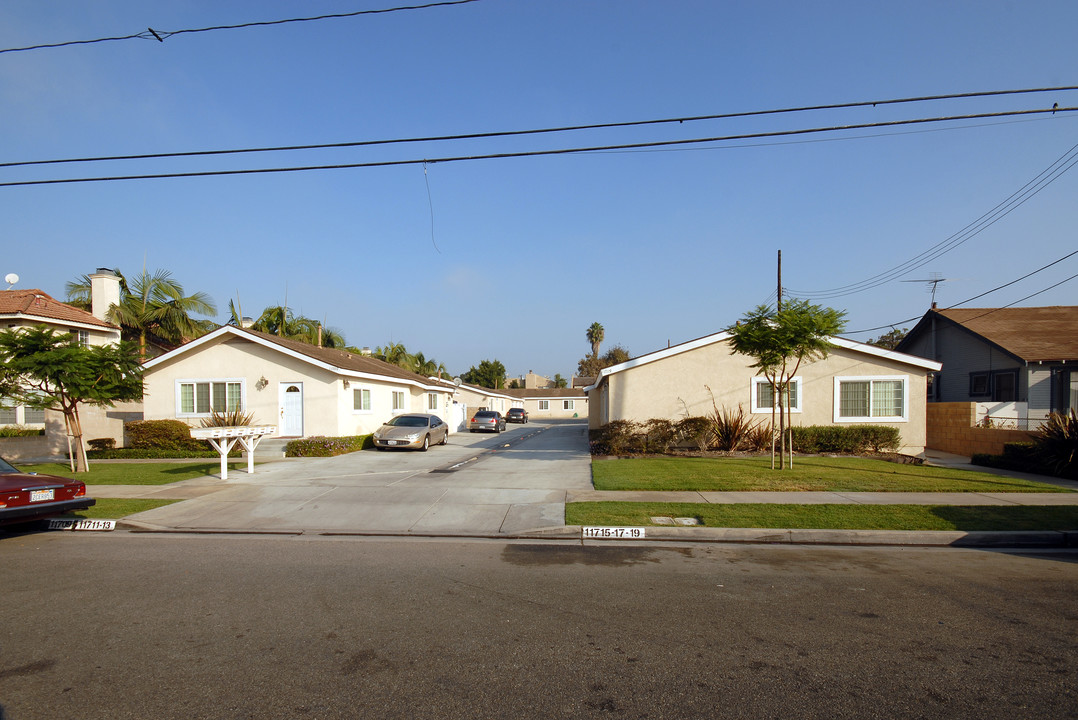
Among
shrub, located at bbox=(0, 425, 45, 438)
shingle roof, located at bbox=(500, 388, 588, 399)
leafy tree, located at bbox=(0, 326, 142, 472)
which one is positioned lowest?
shingle roof, located at bbox=(500, 388, 588, 399)

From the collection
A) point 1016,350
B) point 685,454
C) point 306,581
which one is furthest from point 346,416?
point 1016,350

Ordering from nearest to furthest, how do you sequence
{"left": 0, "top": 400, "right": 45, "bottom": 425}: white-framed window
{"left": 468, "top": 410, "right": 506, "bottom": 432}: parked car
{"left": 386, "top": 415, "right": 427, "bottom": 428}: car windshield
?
{"left": 0, "top": 400, "right": 45, "bottom": 425}: white-framed window < {"left": 386, "top": 415, "right": 427, "bottom": 428}: car windshield < {"left": 468, "top": 410, "right": 506, "bottom": 432}: parked car

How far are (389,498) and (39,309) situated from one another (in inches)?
766

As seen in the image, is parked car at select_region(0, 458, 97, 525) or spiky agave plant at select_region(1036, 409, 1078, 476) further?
spiky agave plant at select_region(1036, 409, 1078, 476)

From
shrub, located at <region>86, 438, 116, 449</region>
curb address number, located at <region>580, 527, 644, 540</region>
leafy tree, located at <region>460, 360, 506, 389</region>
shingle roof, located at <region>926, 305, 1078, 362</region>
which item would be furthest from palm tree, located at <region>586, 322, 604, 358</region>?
curb address number, located at <region>580, 527, 644, 540</region>

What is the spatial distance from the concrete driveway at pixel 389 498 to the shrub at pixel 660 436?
2.13 meters

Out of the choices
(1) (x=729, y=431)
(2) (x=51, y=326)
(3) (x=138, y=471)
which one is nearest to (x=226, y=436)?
(3) (x=138, y=471)

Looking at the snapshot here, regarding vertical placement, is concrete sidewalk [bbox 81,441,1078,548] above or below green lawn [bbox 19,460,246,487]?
above

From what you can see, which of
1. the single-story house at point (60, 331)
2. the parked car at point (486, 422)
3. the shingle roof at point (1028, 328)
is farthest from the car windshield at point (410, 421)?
the shingle roof at point (1028, 328)

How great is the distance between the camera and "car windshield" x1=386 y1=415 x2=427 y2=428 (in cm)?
2212

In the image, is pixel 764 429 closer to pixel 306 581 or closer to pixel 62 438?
pixel 306 581

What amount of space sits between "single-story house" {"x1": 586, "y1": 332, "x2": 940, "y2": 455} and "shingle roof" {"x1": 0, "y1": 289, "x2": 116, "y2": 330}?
20.7 m

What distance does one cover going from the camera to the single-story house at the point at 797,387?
18.6m

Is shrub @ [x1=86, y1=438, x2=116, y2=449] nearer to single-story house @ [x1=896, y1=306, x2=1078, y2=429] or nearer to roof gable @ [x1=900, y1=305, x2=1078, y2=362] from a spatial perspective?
single-story house @ [x1=896, y1=306, x2=1078, y2=429]
